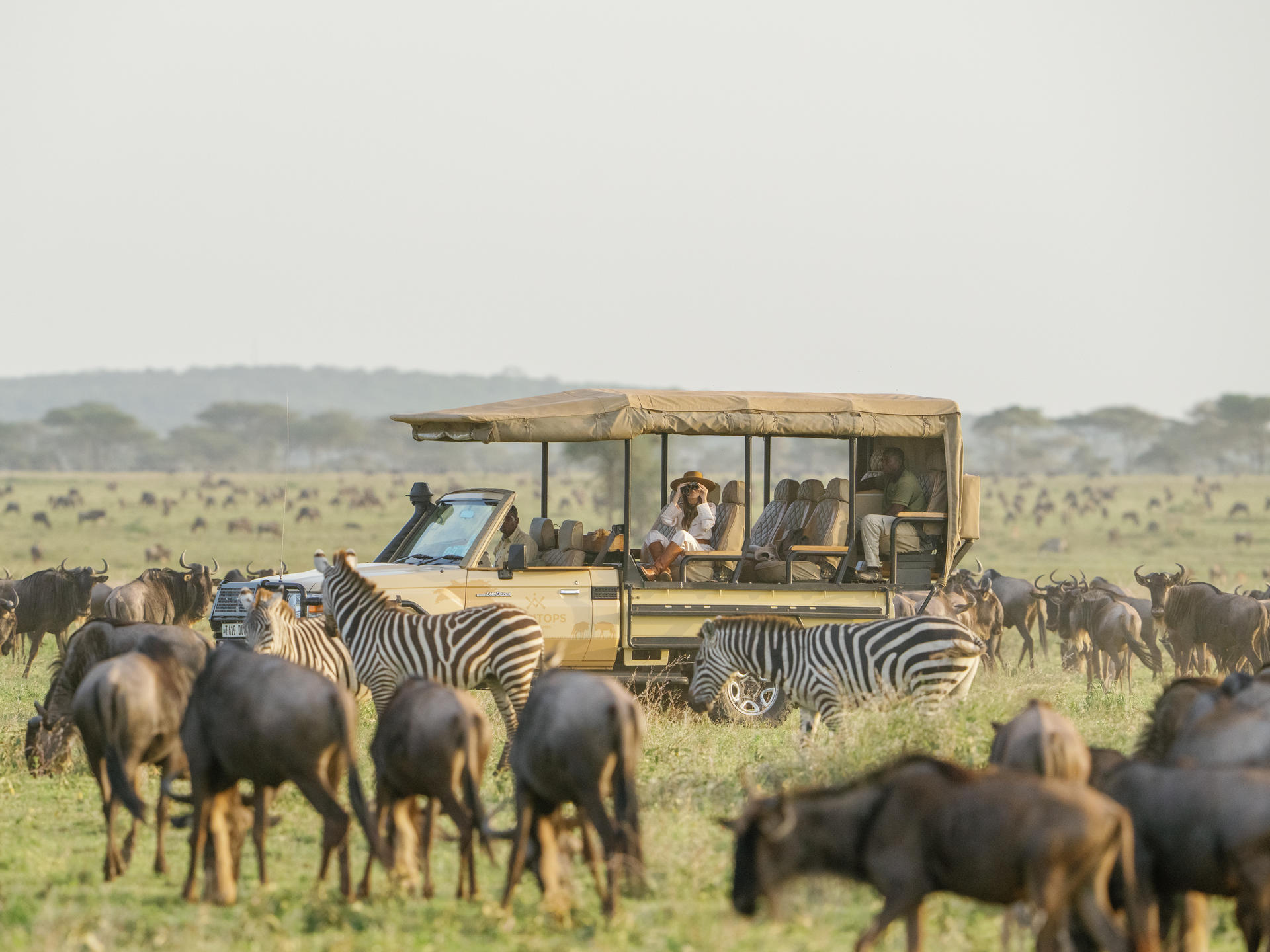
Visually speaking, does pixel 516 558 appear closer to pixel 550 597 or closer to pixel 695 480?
pixel 550 597

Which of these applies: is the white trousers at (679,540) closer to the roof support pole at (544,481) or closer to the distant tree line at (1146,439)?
Answer: the roof support pole at (544,481)

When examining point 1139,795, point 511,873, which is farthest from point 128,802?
point 1139,795

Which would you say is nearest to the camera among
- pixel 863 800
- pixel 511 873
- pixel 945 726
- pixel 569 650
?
pixel 863 800

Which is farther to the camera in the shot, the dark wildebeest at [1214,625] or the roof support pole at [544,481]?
the dark wildebeest at [1214,625]

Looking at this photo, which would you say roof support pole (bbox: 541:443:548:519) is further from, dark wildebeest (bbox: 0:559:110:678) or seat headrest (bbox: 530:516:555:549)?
dark wildebeest (bbox: 0:559:110:678)

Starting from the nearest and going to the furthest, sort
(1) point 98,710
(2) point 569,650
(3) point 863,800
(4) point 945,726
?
(3) point 863,800, (1) point 98,710, (4) point 945,726, (2) point 569,650

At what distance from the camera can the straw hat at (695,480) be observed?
502 inches

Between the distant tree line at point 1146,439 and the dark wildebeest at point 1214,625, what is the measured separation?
233 feet

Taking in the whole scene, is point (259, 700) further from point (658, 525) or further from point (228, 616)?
point (658, 525)

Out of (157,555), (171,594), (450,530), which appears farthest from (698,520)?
(157,555)

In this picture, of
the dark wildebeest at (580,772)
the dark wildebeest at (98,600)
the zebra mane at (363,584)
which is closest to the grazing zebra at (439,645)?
the zebra mane at (363,584)

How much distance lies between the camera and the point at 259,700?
6.50 meters

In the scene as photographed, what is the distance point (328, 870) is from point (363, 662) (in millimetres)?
2793

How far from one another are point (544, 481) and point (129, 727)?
19.9 ft
